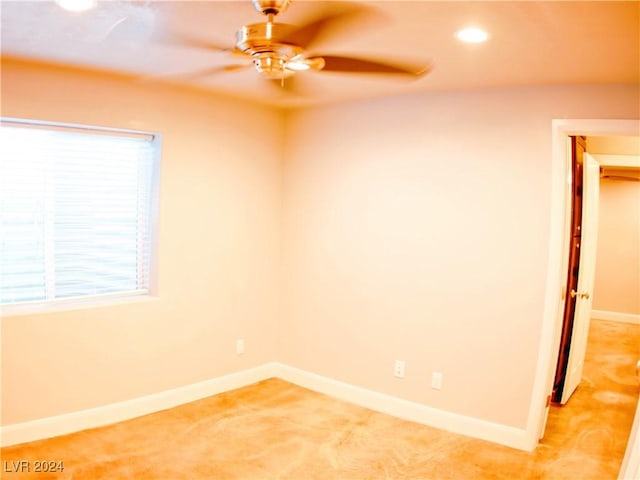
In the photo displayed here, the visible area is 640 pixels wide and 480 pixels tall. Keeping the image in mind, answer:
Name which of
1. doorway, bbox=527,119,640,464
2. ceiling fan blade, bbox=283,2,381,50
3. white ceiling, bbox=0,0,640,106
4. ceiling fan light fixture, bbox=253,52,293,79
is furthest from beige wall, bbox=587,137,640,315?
ceiling fan light fixture, bbox=253,52,293,79

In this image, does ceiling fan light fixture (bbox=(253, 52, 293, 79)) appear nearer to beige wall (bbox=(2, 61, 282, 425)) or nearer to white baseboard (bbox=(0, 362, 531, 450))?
beige wall (bbox=(2, 61, 282, 425))

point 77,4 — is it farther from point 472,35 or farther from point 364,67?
point 472,35

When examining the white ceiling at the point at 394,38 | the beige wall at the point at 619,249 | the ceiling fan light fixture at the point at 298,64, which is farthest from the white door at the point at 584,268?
the beige wall at the point at 619,249

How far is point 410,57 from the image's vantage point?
8.61 feet

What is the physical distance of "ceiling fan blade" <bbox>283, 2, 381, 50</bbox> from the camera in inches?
81.6

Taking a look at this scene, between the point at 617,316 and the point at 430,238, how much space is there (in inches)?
213

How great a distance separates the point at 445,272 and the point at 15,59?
288 cm

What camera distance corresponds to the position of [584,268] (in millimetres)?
4180

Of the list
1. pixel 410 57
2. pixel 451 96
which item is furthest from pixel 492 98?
pixel 410 57

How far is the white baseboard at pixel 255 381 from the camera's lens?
3.29 metres

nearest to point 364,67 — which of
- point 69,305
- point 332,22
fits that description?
point 332,22

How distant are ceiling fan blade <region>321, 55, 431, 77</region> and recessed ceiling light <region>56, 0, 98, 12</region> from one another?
3.04ft

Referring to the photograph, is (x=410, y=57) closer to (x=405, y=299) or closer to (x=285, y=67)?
(x=285, y=67)

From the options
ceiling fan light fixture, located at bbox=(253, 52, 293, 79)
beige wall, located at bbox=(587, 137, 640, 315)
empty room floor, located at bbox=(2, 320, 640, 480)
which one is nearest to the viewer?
ceiling fan light fixture, located at bbox=(253, 52, 293, 79)
